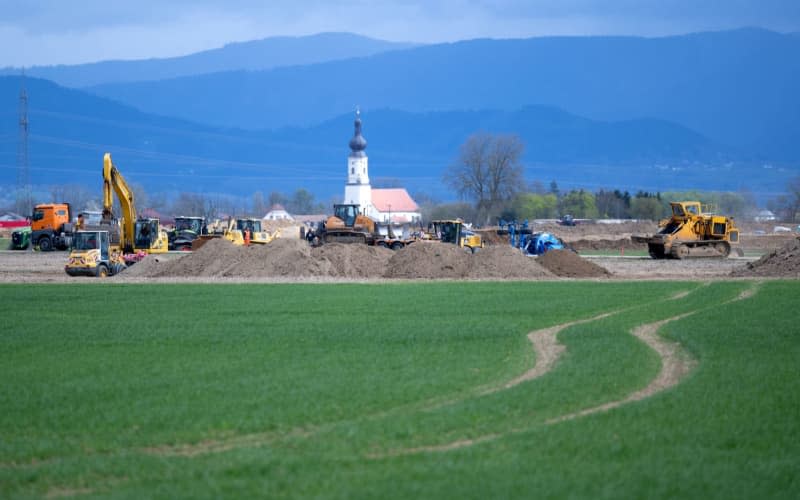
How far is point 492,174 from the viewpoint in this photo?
150875mm

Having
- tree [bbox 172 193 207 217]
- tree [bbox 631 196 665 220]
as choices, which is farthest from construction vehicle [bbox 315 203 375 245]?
tree [bbox 172 193 207 217]

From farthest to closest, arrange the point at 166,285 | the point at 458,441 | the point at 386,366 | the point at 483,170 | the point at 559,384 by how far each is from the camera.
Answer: the point at 483,170
the point at 166,285
the point at 386,366
the point at 559,384
the point at 458,441

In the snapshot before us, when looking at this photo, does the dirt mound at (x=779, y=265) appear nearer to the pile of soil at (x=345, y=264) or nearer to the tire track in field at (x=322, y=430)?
the pile of soil at (x=345, y=264)

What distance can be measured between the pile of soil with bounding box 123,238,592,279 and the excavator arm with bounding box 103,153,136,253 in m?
7.28

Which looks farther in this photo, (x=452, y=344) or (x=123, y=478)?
(x=452, y=344)

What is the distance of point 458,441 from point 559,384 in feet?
12.4

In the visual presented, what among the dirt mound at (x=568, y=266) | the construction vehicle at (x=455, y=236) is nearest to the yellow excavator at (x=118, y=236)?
the construction vehicle at (x=455, y=236)

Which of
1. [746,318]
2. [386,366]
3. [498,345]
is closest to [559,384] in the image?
[386,366]

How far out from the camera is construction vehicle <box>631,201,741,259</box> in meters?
57.8

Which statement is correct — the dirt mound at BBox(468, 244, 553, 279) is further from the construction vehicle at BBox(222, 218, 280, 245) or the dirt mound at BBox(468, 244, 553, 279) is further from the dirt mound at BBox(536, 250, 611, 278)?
the construction vehicle at BBox(222, 218, 280, 245)

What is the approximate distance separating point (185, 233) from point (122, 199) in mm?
13795

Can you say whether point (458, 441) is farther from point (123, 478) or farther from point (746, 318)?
point (746, 318)

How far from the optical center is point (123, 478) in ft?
35.6

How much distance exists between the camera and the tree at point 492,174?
15012cm
